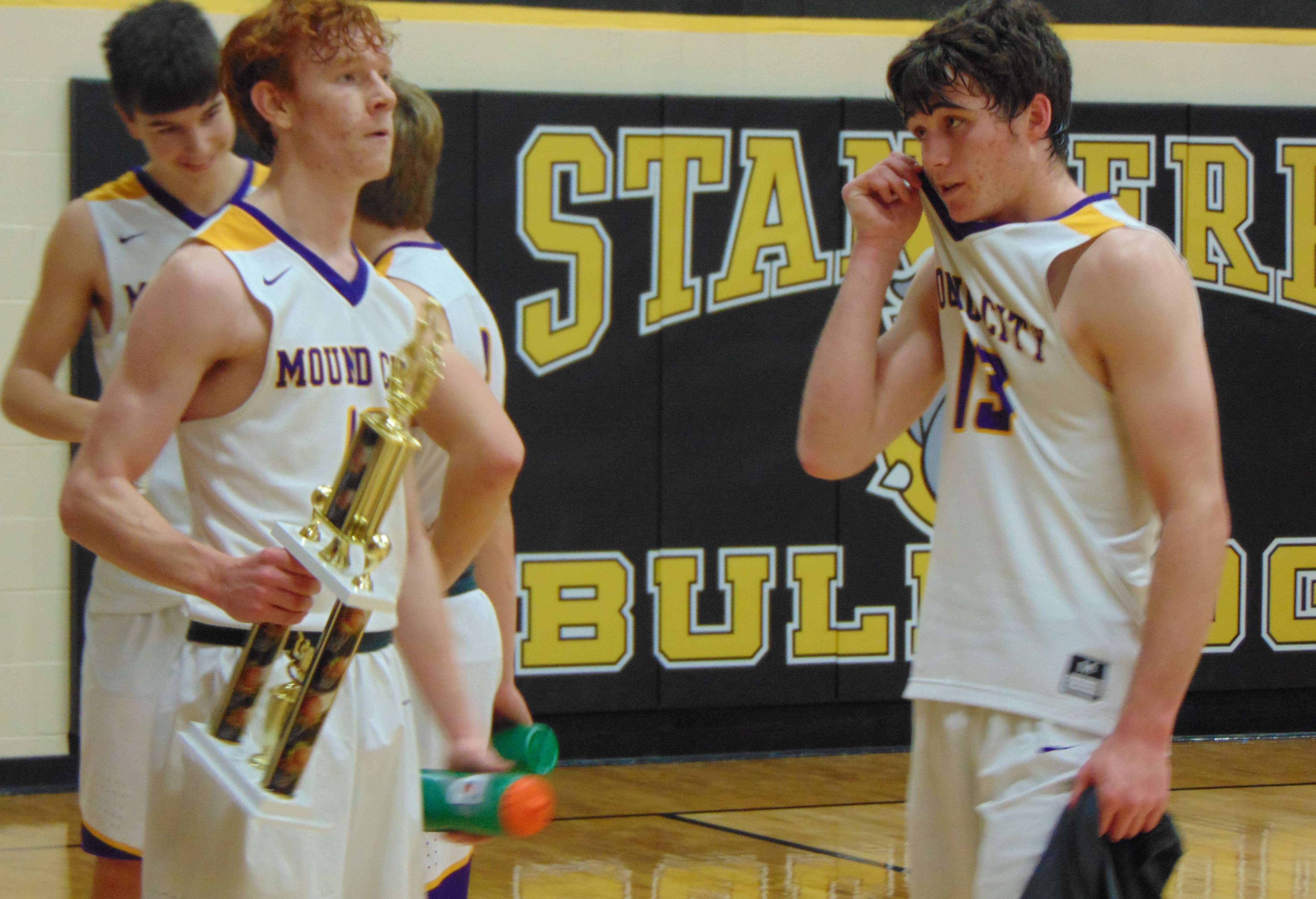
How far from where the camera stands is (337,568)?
1.73 meters

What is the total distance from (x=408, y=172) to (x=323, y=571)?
1.41 m

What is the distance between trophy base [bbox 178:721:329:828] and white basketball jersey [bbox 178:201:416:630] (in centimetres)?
19

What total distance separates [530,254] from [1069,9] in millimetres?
2476

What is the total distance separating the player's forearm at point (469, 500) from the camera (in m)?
2.50

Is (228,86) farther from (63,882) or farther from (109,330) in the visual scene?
(63,882)

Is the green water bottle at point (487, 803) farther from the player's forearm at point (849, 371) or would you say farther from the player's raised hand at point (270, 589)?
the player's forearm at point (849, 371)

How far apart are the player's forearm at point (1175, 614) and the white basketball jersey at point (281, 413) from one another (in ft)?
3.26

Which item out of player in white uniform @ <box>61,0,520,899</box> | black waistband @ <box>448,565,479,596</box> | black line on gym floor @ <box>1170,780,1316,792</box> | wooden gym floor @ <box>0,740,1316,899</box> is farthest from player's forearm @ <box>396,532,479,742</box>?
black line on gym floor @ <box>1170,780,1316,792</box>

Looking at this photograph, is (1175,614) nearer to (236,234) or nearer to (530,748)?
(530,748)

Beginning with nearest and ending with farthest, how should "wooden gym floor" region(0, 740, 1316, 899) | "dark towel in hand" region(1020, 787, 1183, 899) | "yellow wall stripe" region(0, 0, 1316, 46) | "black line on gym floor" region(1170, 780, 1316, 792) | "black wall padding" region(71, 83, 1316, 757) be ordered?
"dark towel in hand" region(1020, 787, 1183, 899)
"wooden gym floor" region(0, 740, 1316, 899)
"black line on gym floor" region(1170, 780, 1316, 792)
"yellow wall stripe" region(0, 0, 1316, 46)
"black wall padding" region(71, 83, 1316, 757)

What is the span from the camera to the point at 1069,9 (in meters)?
6.64

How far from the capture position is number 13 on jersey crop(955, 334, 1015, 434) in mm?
2154

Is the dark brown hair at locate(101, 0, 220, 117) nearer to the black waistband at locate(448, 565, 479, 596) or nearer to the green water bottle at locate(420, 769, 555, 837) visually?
the black waistband at locate(448, 565, 479, 596)

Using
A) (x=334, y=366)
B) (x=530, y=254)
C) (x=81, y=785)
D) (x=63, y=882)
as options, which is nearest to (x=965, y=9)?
(x=334, y=366)
